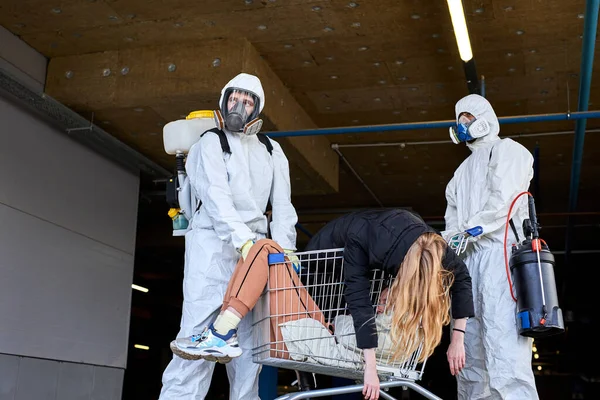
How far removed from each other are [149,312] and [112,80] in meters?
11.6

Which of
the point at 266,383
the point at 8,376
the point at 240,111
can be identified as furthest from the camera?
the point at 8,376

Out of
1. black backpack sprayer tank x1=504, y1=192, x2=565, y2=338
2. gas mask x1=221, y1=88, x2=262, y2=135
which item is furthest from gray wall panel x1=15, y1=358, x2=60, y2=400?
black backpack sprayer tank x1=504, y1=192, x2=565, y2=338

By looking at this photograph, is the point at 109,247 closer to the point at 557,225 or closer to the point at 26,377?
the point at 26,377

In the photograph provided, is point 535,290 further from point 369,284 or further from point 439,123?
point 439,123

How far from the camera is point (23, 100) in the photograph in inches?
242

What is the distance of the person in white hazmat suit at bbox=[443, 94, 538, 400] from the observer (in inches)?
129

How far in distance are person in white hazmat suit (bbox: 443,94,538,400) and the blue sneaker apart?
1261mm

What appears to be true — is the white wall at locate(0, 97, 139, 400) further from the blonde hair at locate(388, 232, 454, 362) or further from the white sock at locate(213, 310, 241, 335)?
the blonde hair at locate(388, 232, 454, 362)

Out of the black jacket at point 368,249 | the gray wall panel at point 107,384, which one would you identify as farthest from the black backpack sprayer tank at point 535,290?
the gray wall panel at point 107,384

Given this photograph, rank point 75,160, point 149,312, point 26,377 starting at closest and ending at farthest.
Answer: point 26,377, point 75,160, point 149,312

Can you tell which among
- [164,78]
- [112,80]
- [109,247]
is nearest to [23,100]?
[112,80]

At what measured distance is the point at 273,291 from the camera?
2721 millimetres

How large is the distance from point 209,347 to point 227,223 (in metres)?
0.61

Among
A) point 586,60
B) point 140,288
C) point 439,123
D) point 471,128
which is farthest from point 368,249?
point 140,288
